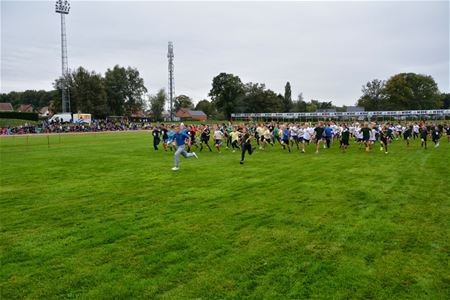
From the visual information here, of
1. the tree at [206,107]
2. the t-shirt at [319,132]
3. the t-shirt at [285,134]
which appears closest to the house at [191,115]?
the tree at [206,107]

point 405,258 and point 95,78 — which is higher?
point 95,78

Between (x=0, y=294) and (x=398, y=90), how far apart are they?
381 ft

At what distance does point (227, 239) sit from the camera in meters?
6.23

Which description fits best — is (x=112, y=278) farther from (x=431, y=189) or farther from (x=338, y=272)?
(x=431, y=189)

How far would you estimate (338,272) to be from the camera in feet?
16.1

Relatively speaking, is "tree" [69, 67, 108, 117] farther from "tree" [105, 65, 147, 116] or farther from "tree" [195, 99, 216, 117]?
"tree" [195, 99, 216, 117]

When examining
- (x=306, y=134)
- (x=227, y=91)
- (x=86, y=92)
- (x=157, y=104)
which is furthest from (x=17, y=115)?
(x=306, y=134)

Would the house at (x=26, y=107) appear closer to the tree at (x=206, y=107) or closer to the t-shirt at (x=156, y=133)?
the tree at (x=206, y=107)

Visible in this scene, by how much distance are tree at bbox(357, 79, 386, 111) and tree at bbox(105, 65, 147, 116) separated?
7196 centimetres

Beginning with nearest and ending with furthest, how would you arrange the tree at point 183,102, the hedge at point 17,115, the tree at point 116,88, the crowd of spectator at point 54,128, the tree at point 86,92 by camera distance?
1. the crowd of spectator at point 54,128
2. the hedge at point 17,115
3. the tree at point 86,92
4. the tree at point 116,88
5. the tree at point 183,102

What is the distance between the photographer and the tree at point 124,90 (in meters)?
108

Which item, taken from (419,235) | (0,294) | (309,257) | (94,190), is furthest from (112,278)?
(94,190)

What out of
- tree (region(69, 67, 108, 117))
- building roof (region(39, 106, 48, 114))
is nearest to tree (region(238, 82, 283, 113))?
tree (region(69, 67, 108, 117))

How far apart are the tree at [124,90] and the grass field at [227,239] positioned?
10117 centimetres
